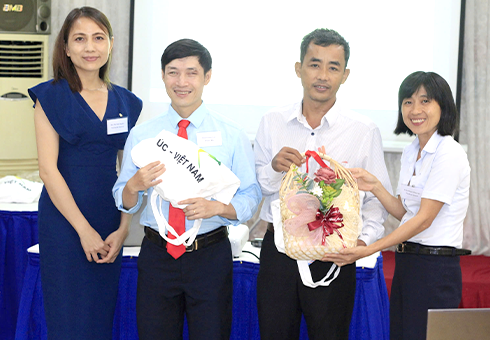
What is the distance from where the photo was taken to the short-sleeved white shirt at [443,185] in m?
1.81

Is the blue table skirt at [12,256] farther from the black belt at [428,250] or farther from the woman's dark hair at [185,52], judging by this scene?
the black belt at [428,250]

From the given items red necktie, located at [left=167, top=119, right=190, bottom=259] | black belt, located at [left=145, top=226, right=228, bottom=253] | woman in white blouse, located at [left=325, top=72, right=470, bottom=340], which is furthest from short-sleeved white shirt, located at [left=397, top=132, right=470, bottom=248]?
red necktie, located at [left=167, top=119, right=190, bottom=259]

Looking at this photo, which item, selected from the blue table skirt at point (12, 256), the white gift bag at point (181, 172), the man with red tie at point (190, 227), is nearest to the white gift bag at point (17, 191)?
the blue table skirt at point (12, 256)

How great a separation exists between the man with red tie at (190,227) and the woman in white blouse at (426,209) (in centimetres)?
49

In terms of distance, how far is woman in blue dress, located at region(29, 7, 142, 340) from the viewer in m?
2.01

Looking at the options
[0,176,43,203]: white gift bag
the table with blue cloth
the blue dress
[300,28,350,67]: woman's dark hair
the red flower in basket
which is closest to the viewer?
the red flower in basket

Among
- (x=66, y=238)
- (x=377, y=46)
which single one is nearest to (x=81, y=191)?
(x=66, y=238)

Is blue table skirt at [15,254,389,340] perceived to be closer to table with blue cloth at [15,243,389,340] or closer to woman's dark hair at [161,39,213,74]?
table with blue cloth at [15,243,389,340]

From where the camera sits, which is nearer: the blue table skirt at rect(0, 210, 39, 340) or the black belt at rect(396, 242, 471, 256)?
the black belt at rect(396, 242, 471, 256)

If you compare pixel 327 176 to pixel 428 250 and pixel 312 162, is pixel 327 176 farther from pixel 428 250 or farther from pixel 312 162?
pixel 428 250

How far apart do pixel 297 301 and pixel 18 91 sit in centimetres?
340

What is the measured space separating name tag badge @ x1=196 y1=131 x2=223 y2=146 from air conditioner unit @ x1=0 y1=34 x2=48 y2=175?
291cm

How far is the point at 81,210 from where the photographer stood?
2.05 m

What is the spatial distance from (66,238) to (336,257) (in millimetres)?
1127
